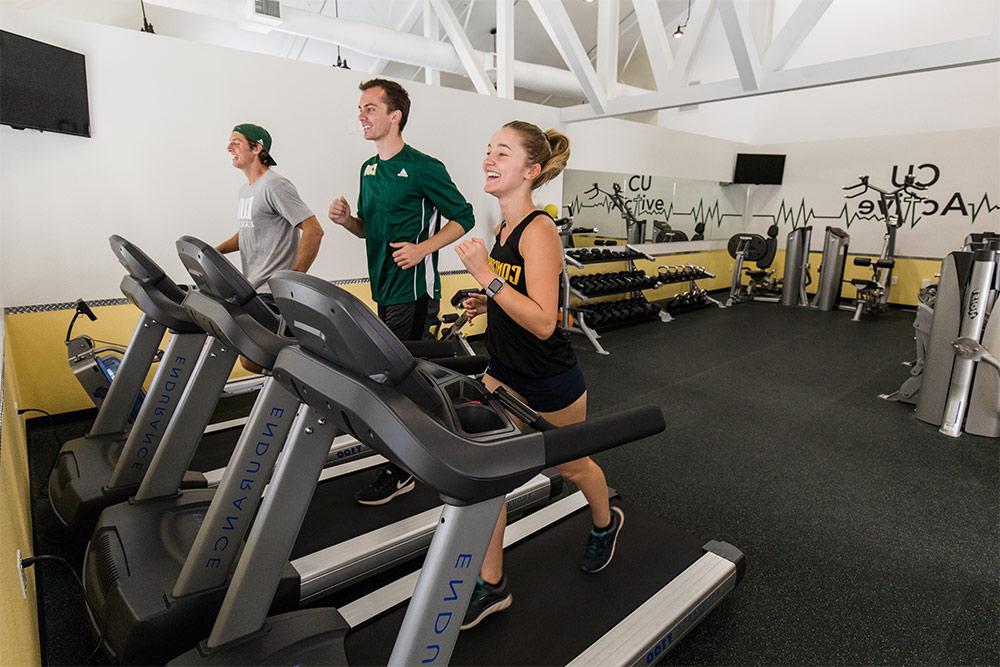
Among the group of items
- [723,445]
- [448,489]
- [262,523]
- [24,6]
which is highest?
[24,6]

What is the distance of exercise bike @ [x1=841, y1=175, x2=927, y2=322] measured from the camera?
711cm

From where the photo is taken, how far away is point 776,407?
12.8 feet

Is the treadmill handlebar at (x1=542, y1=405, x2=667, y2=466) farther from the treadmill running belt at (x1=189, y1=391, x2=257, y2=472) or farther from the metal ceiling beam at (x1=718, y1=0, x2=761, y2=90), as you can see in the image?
the metal ceiling beam at (x1=718, y1=0, x2=761, y2=90)

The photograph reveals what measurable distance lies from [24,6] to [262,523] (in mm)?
3752

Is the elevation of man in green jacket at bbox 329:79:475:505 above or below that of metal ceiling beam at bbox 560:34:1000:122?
below

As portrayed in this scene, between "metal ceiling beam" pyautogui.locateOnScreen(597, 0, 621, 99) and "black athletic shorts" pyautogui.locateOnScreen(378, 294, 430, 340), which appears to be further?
"metal ceiling beam" pyautogui.locateOnScreen(597, 0, 621, 99)

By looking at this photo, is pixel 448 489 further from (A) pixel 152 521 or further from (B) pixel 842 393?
(B) pixel 842 393

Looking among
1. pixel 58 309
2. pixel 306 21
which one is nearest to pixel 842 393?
pixel 58 309

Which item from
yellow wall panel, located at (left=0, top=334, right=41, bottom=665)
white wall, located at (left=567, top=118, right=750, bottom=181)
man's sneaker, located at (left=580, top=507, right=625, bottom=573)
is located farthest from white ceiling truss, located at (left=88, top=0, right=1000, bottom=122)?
yellow wall panel, located at (left=0, top=334, right=41, bottom=665)

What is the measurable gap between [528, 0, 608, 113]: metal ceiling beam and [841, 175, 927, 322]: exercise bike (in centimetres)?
412

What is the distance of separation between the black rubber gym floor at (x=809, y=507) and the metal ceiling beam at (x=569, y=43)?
2.60 m

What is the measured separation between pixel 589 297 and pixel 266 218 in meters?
4.00

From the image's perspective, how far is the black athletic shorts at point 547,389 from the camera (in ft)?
5.46

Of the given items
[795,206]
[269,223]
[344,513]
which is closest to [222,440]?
[344,513]
